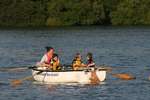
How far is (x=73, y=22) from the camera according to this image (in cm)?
15362

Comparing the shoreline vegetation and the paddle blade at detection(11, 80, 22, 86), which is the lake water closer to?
the paddle blade at detection(11, 80, 22, 86)

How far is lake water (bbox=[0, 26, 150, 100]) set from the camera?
43375mm

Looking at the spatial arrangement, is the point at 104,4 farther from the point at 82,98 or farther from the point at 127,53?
the point at 82,98

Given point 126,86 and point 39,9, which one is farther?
point 39,9

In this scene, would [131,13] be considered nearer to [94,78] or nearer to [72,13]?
[72,13]

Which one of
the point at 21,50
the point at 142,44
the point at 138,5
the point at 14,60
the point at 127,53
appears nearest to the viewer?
the point at 14,60

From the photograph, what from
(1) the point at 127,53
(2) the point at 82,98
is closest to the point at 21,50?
(1) the point at 127,53

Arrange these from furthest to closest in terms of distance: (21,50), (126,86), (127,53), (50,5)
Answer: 1. (50,5)
2. (21,50)
3. (127,53)
4. (126,86)

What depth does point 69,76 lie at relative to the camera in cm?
4716

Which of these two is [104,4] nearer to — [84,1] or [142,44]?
[84,1]

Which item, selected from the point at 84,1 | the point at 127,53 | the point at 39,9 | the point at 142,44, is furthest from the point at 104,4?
the point at 127,53

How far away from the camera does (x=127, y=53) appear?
244 feet

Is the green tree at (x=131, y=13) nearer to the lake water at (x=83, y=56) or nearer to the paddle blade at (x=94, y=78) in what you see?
the lake water at (x=83, y=56)

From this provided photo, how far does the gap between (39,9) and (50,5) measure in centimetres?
274
